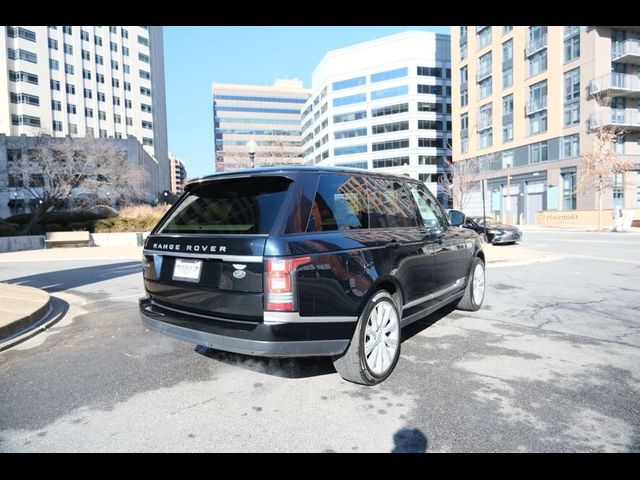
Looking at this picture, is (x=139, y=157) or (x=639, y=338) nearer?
(x=639, y=338)

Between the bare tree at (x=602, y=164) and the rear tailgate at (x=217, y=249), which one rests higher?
the bare tree at (x=602, y=164)

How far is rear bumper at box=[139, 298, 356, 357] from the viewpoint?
3.01 meters

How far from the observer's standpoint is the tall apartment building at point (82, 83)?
65.7m

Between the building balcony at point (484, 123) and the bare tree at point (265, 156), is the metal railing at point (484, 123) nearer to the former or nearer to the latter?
the building balcony at point (484, 123)

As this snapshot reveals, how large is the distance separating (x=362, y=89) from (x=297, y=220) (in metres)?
86.2

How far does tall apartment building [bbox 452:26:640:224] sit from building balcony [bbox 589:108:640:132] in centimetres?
9

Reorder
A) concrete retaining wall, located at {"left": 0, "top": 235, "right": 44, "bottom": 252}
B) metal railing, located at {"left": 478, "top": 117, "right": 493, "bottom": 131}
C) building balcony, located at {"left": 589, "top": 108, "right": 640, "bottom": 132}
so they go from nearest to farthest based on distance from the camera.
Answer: concrete retaining wall, located at {"left": 0, "top": 235, "right": 44, "bottom": 252} < building balcony, located at {"left": 589, "top": 108, "right": 640, "bottom": 132} < metal railing, located at {"left": 478, "top": 117, "right": 493, "bottom": 131}

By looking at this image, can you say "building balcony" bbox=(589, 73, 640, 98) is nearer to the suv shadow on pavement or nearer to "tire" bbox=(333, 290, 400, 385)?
the suv shadow on pavement

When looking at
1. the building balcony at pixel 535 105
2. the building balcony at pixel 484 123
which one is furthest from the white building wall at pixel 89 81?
the building balcony at pixel 535 105

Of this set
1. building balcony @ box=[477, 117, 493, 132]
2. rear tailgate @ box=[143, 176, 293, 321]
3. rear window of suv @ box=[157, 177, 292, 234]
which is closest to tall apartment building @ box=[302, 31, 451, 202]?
building balcony @ box=[477, 117, 493, 132]

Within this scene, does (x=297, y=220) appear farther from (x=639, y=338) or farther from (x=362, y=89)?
(x=362, y=89)

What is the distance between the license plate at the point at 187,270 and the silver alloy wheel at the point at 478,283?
13.7 ft
